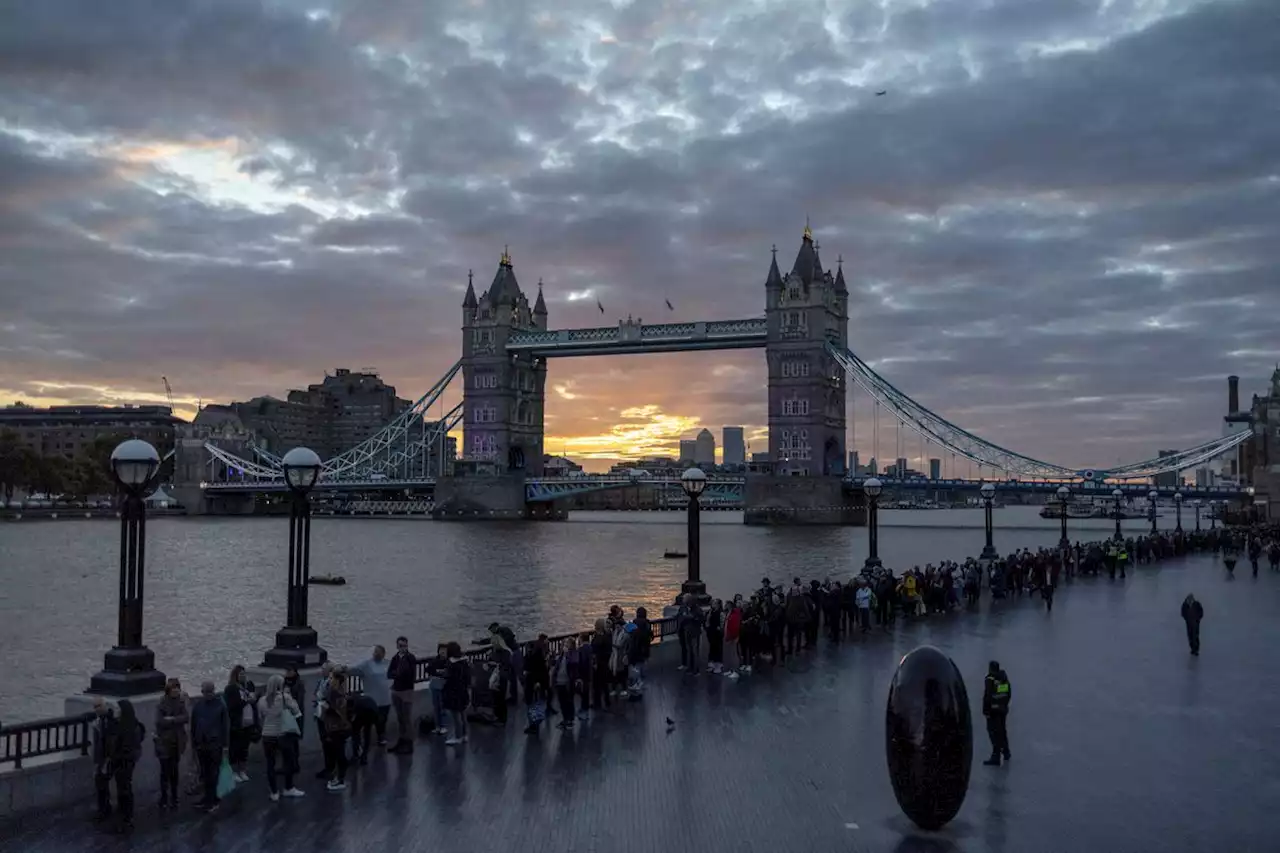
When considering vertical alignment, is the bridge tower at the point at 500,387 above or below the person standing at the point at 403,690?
above

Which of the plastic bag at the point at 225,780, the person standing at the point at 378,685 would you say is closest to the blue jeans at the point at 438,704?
the person standing at the point at 378,685

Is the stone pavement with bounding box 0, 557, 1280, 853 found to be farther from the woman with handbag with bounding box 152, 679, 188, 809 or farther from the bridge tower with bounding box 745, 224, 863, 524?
the bridge tower with bounding box 745, 224, 863, 524

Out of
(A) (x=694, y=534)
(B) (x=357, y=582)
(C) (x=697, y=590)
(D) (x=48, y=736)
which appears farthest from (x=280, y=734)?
(B) (x=357, y=582)

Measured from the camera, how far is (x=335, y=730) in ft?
39.5

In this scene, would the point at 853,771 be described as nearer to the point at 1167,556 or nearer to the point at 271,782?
the point at 271,782

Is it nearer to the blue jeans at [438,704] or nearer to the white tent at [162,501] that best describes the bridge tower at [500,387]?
the white tent at [162,501]

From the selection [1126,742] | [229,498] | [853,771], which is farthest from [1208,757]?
[229,498]

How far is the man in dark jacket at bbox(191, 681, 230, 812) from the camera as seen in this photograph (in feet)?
36.4

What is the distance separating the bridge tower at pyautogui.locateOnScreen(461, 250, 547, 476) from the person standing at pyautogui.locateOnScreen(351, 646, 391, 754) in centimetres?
11344

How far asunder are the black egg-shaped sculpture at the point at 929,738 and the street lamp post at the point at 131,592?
24.3 feet

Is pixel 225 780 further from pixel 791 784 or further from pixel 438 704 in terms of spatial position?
pixel 791 784

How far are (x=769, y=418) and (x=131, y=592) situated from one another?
347ft

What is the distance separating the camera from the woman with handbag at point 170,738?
1104 centimetres

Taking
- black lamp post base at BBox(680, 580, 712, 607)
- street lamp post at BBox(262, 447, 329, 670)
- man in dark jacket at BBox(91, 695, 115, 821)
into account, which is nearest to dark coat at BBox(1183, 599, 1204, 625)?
black lamp post base at BBox(680, 580, 712, 607)
